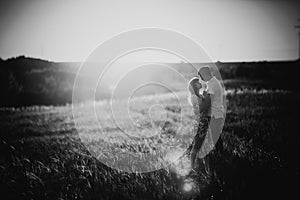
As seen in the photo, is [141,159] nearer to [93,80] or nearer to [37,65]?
[93,80]

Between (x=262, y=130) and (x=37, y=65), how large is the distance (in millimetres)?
61892

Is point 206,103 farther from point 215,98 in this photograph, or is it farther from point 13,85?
point 13,85

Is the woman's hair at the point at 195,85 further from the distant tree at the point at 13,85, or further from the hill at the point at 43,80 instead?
the distant tree at the point at 13,85

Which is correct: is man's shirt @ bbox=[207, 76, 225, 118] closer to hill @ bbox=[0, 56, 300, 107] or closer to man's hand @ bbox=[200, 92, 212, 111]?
man's hand @ bbox=[200, 92, 212, 111]

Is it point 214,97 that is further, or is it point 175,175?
point 214,97

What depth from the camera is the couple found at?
190 inches

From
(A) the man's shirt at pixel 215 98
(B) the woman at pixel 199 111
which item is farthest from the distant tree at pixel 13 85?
(A) the man's shirt at pixel 215 98

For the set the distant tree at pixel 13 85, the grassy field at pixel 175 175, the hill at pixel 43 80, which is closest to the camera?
the grassy field at pixel 175 175

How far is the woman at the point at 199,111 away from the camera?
4.80m

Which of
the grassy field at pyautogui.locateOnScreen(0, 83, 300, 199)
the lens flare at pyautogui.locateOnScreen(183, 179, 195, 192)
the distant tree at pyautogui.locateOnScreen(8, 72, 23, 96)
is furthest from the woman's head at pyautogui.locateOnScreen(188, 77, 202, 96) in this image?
the distant tree at pyautogui.locateOnScreen(8, 72, 23, 96)

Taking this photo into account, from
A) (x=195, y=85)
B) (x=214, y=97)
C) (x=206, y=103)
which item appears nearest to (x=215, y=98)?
(x=214, y=97)

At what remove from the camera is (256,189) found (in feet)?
12.9

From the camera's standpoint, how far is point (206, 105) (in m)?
4.91

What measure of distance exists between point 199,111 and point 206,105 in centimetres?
21
